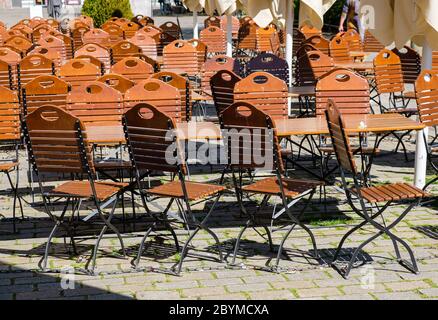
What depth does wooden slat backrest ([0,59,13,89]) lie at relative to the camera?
11323 mm

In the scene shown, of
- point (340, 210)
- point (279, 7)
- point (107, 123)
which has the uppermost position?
point (279, 7)

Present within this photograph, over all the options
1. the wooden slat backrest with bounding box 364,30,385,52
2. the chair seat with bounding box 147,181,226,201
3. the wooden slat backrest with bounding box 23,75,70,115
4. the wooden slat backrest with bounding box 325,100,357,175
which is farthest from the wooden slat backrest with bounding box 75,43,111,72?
the wooden slat backrest with bounding box 325,100,357,175

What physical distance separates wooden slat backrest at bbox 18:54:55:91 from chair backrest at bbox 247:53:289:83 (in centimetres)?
270

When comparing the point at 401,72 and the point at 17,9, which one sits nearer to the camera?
the point at 401,72

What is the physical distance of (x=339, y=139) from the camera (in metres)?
6.15

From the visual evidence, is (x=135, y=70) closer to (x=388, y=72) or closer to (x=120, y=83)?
(x=120, y=83)

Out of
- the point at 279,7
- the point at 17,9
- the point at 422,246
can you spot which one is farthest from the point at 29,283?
the point at 17,9

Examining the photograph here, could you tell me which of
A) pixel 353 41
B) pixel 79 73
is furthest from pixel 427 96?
pixel 353 41

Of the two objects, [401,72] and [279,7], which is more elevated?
[279,7]

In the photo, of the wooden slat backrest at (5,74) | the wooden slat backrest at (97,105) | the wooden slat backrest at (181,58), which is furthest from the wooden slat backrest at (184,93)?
the wooden slat backrest at (181,58)

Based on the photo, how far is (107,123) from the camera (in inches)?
326
